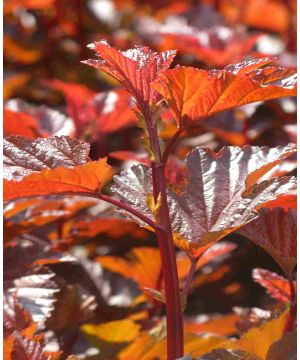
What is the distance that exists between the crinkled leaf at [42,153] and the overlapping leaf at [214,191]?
60 mm

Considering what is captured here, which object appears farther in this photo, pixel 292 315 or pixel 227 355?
pixel 292 315

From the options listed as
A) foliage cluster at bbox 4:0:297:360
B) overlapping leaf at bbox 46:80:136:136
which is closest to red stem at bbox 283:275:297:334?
foliage cluster at bbox 4:0:297:360

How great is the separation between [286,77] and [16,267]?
482 mm

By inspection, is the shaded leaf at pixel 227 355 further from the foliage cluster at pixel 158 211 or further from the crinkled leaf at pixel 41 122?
the crinkled leaf at pixel 41 122

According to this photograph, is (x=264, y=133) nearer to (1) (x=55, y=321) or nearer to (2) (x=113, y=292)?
(2) (x=113, y=292)

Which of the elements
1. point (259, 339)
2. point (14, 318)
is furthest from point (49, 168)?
point (259, 339)

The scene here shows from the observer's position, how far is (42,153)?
731mm

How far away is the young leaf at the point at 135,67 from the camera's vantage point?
0.71 m

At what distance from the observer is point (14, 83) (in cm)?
192

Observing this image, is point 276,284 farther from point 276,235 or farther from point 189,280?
point 189,280

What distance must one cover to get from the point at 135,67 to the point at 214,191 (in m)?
0.17

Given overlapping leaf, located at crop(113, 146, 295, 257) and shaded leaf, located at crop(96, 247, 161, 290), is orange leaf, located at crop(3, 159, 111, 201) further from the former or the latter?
shaded leaf, located at crop(96, 247, 161, 290)

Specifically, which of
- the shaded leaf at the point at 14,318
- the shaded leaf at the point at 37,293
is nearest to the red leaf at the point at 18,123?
the shaded leaf at the point at 37,293

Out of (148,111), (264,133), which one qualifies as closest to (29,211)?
(148,111)
